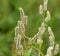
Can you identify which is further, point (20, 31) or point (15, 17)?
point (15, 17)

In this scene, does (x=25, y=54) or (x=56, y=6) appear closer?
(x=25, y=54)

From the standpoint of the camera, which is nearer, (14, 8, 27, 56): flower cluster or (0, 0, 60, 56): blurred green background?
(14, 8, 27, 56): flower cluster

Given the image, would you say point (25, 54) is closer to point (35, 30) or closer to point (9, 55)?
point (35, 30)

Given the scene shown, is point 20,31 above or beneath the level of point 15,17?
beneath

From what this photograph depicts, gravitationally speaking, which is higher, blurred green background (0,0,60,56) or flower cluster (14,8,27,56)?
blurred green background (0,0,60,56)

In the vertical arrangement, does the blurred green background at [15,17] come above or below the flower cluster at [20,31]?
above

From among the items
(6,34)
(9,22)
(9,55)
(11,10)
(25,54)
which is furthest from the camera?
(11,10)

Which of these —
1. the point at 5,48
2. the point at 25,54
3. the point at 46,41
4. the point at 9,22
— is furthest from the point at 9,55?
the point at 25,54

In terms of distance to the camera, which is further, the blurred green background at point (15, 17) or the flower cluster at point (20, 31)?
the blurred green background at point (15, 17)
